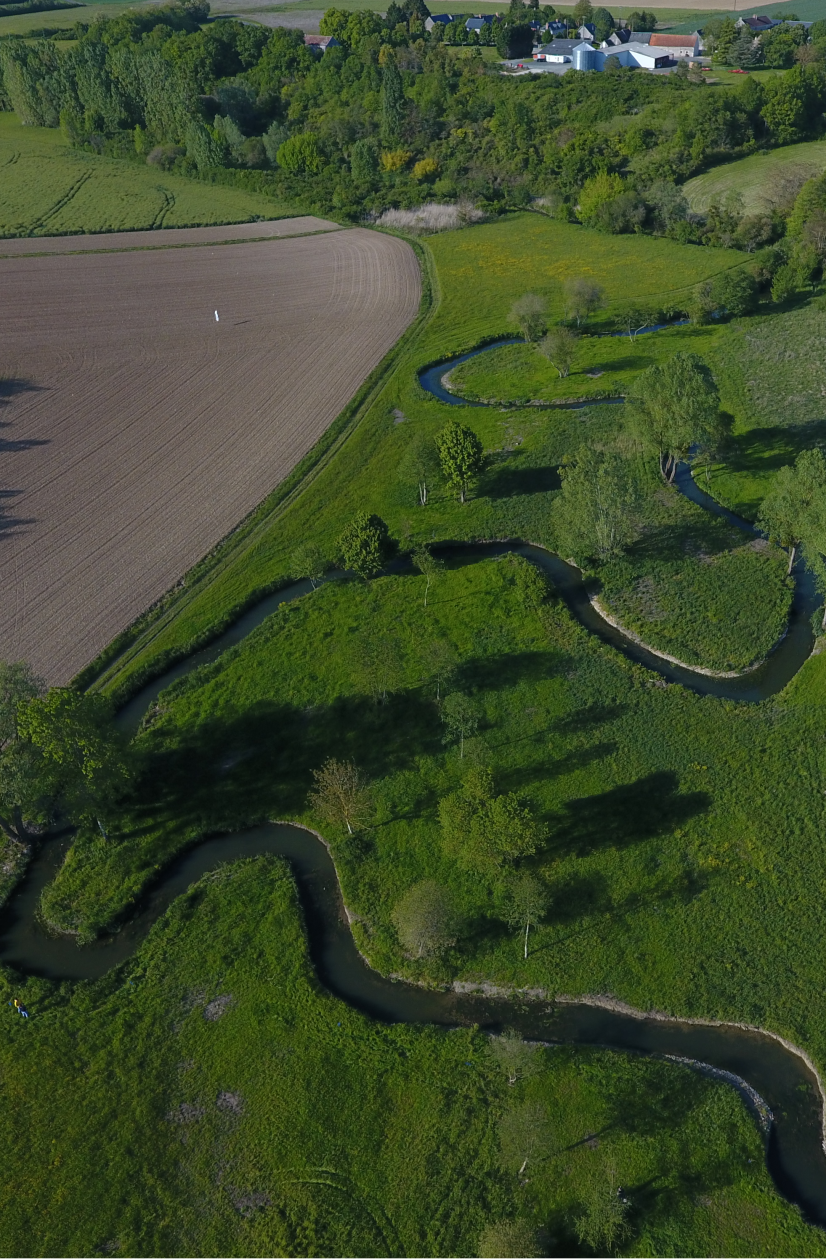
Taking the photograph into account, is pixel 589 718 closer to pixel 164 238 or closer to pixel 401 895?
pixel 401 895

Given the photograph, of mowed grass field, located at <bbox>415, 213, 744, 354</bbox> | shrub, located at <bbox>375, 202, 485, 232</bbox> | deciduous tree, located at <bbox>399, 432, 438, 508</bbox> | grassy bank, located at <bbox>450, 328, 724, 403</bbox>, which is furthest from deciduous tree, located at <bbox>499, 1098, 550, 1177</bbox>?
shrub, located at <bbox>375, 202, 485, 232</bbox>

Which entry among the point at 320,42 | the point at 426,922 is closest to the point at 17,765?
the point at 426,922

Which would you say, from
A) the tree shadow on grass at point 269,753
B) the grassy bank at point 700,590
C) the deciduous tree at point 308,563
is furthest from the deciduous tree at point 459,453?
the tree shadow on grass at point 269,753

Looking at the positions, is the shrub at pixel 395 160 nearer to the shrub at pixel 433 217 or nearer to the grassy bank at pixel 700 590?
the shrub at pixel 433 217

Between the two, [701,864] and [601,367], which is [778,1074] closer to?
[701,864]

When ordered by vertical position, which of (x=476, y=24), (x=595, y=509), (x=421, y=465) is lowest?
(x=595, y=509)
